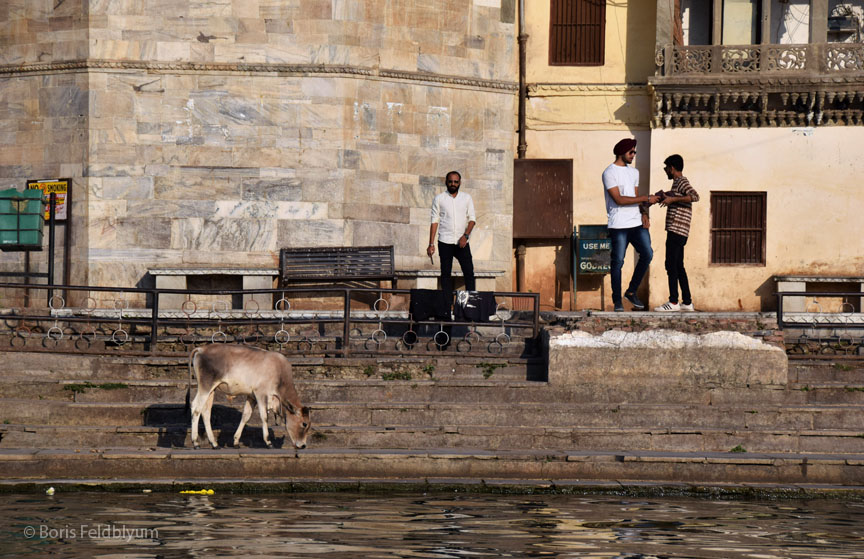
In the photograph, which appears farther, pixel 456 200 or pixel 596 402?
pixel 456 200

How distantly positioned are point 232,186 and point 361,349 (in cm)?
533

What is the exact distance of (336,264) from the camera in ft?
67.2

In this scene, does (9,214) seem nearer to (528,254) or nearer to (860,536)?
(528,254)

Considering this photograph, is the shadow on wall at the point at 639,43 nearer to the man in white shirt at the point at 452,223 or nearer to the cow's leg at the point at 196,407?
the man in white shirt at the point at 452,223

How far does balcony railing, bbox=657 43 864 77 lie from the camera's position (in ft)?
74.5

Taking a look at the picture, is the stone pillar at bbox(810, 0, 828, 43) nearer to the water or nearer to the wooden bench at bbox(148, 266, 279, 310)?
the wooden bench at bbox(148, 266, 279, 310)

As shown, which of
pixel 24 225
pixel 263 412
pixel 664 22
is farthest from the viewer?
pixel 664 22

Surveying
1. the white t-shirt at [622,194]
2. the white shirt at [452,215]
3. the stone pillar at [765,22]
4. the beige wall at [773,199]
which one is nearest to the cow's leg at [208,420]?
the white shirt at [452,215]

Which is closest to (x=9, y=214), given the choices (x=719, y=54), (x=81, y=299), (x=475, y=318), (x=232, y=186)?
(x=81, y=299)

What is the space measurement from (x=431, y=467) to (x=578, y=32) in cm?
1321

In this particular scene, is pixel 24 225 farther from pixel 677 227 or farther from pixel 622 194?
pixel 677 227

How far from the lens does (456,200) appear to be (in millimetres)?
16578

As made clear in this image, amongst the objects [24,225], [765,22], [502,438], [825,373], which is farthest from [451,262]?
[765,22]

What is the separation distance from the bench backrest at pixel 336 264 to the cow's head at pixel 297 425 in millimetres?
7718
